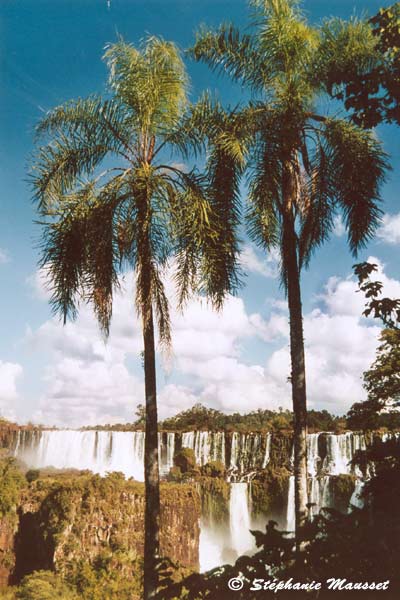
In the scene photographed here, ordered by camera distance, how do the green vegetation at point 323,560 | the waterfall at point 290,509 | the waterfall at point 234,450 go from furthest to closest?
the waterfall at point 234,450 < the waterfall at point 290,509 < the green vegetation at point 323,560

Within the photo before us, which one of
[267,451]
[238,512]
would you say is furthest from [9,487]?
[267,451]

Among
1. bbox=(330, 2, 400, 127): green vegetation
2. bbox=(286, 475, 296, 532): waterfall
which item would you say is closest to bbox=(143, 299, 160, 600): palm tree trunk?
bbox=(330, 2, 400, 127): green vegetation

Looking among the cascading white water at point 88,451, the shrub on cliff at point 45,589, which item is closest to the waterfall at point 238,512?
the cascading white water at point 88,451

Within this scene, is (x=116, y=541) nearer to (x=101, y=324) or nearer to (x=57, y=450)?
(x=101, y=324)

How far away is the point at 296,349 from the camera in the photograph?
7922 millimetres

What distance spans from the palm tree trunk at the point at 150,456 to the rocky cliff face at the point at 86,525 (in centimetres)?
1304

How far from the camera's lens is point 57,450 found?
3516 centimetres

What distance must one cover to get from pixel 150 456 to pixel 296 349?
9.65 feet

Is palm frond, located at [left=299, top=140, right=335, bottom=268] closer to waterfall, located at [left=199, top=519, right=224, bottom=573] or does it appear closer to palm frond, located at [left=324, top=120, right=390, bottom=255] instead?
palm frond, located at [left=324, top=120, right=390, bottom=255]

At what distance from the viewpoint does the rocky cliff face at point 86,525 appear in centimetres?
1878

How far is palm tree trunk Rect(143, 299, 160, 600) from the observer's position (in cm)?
725

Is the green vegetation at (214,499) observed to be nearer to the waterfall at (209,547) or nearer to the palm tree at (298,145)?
the waterfall at (209,547)

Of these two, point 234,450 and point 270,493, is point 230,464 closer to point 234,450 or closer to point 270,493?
point 234,450

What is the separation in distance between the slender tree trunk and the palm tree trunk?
85.6 inches
